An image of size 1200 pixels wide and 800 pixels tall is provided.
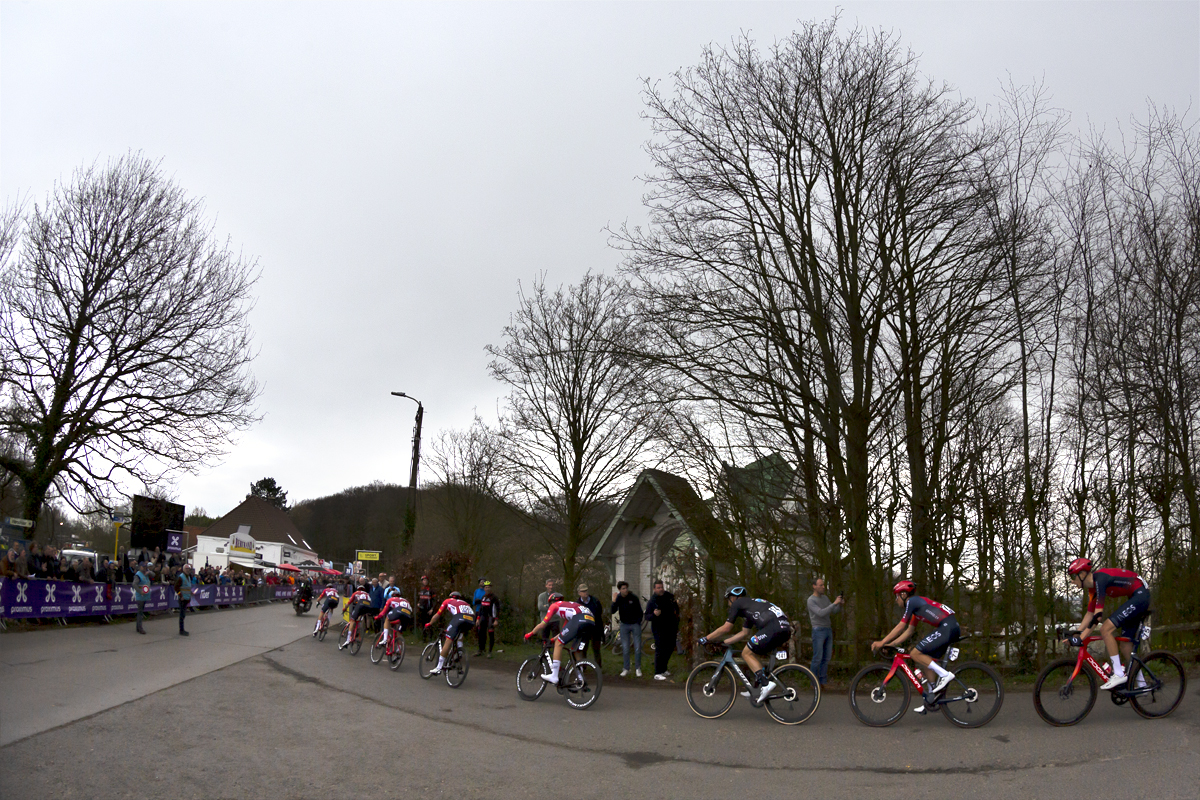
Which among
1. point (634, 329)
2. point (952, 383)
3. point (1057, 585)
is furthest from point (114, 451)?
point (1057, 585)

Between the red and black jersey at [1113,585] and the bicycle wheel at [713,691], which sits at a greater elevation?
the red and black jersey at [1113,585]

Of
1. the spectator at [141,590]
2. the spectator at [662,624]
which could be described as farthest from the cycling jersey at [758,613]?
the spectator at [141,590]

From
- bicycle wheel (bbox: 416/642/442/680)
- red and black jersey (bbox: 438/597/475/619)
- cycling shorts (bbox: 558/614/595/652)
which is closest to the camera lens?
cycling shorts (bbox: 558/614/595/652)

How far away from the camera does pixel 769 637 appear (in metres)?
10.7

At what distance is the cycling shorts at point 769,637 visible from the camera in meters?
10.7

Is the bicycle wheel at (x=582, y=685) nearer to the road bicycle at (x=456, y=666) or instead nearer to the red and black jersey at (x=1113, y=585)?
the road bicycle at (x=456, y=666)

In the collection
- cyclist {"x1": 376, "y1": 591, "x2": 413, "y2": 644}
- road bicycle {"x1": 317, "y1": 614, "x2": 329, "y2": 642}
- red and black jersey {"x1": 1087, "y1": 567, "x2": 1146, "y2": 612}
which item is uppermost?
red and black jersey {"x1": 1087, "y1": 567, "x2": 1146, "y2": 612}

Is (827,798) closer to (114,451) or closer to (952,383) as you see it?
(952,383)

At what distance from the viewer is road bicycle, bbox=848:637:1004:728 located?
A: 9.62 metres

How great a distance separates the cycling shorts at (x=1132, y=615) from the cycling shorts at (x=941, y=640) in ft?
5.24

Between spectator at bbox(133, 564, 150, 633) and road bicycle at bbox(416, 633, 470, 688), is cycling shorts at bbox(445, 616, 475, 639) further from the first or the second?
spectator at bbox(133, 564, 150, 633)

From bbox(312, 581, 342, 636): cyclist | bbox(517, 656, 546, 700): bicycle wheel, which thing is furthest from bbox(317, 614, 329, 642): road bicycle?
bbox(517, 656, 546, 700): bicycle wheel

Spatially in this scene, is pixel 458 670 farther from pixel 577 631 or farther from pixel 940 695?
pixel 940 695

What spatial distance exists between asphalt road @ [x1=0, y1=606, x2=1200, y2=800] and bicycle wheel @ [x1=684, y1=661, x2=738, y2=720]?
289 millimetres
